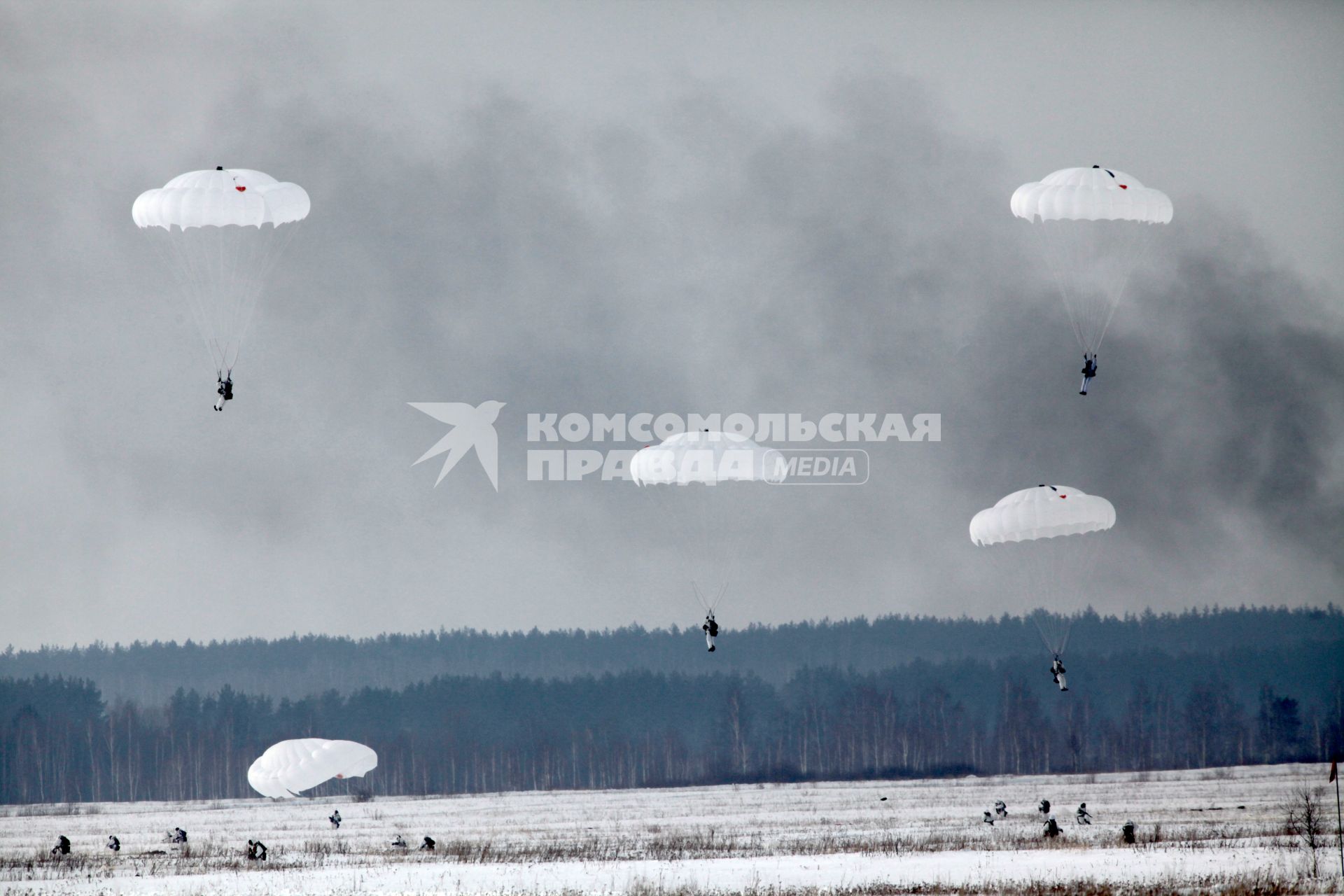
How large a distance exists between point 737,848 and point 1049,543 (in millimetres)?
52537

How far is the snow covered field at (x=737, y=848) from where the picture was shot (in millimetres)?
19422

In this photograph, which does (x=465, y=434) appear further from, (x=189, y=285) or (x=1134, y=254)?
(x=1134, y=254)

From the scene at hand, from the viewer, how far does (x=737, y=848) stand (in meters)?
24.5

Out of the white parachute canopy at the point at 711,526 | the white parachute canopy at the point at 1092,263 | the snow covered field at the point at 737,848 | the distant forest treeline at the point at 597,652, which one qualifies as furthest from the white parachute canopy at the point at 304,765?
the distant forest treeline at the point at 597,652

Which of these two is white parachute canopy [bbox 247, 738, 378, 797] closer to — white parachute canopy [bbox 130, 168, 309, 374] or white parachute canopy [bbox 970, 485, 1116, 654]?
white parachute canopy [bbox 130, 168, 309, 374]

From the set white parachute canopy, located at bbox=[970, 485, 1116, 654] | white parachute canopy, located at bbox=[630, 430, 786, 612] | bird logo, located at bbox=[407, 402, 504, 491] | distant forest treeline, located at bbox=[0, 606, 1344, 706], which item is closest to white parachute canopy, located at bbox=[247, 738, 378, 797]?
white parachute canopy, located at bbox=[630, 430, 786, 612]

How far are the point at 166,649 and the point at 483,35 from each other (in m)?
36.5

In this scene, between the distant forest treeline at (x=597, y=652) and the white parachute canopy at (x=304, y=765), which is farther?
the distant forest treeline at (x=597, y=652)

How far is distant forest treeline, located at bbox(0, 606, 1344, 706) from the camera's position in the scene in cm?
6256

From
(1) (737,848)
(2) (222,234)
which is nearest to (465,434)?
(2) (222,234)

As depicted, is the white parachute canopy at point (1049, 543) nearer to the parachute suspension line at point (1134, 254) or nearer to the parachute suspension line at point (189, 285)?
the parachute suspension line at point (1134, 254)

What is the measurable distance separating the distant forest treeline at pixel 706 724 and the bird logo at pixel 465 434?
2113cm

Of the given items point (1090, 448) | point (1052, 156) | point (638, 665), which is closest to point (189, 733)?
point (638, 665)

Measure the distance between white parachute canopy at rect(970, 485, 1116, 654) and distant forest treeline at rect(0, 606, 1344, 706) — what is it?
11.8 feet
